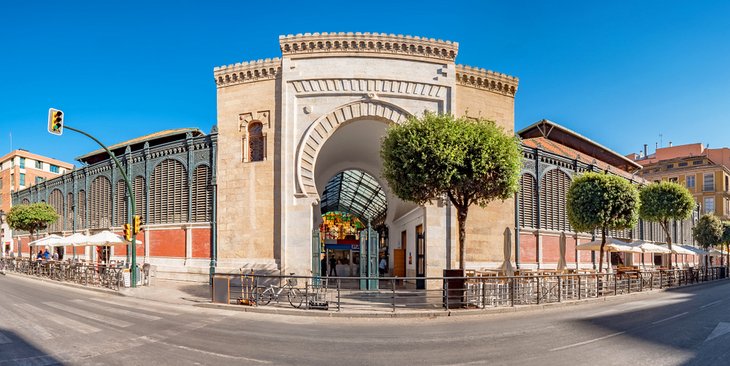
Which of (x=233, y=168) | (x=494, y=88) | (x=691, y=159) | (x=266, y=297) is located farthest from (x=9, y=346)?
(x=691, y=159)

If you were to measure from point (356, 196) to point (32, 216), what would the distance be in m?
26.2

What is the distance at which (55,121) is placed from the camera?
682 inches

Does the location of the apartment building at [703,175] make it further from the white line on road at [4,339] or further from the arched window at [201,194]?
the white line on road at [4,339]

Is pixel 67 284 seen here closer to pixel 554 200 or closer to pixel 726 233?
pixel 554 200

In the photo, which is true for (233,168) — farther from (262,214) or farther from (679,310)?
(679,310)

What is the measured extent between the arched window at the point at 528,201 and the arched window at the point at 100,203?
87.1 ft

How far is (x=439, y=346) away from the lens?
984 cm

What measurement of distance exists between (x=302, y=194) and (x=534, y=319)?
1182 cm

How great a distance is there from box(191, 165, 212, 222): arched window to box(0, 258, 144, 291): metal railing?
4.47 meters

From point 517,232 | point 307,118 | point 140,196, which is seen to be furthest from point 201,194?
point 517,232

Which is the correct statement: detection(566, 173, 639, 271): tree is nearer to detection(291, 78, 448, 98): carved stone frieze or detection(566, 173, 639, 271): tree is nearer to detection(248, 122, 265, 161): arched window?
detection(291, 78, 448, 98): carved stone frieze

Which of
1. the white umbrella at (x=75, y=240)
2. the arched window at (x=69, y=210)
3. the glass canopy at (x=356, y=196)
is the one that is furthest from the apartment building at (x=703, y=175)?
the arched window at (x=69, y=210)

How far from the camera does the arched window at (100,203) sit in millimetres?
30898

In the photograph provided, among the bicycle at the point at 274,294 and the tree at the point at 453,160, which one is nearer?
the bicycle at the point at 274,294
